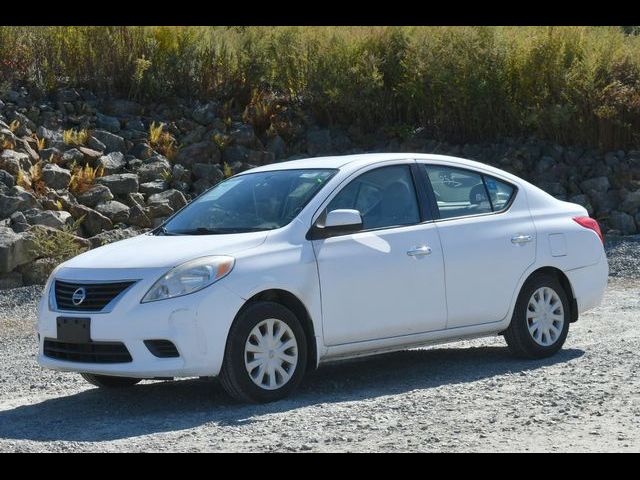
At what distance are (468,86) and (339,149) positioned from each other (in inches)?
94.9

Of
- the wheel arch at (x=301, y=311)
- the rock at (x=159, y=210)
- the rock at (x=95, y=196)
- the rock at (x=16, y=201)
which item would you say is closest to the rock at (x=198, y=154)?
the rock at (x=159, y=210)

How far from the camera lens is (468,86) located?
66.3 feet

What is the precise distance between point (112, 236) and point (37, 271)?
1.38 m

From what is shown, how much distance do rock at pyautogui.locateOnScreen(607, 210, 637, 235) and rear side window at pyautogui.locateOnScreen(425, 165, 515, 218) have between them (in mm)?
9019

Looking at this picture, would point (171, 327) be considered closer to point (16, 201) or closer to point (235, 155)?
point (16, 201)

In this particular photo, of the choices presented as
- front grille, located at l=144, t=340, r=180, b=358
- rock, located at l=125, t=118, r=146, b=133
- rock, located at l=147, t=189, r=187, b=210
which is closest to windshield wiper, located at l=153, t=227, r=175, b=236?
front grille, located at l=144, t=340, r=180, b=358

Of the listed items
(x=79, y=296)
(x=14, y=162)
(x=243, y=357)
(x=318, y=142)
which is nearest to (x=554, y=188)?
(x=318, y=142)

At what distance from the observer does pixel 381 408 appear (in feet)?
26.3

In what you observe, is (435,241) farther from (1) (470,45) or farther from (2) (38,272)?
(1) (470,45)

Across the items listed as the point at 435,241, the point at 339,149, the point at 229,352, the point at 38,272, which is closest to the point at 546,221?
the point at 435,241

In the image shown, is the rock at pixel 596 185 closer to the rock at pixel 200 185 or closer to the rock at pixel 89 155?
the rock at pixel 200 185

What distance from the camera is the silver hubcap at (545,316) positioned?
9.93 metres

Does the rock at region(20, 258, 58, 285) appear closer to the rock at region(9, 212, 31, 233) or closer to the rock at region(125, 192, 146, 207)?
the rock at region(9, 212, 31, 233)

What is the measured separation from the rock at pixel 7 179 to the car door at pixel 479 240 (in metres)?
8.46
